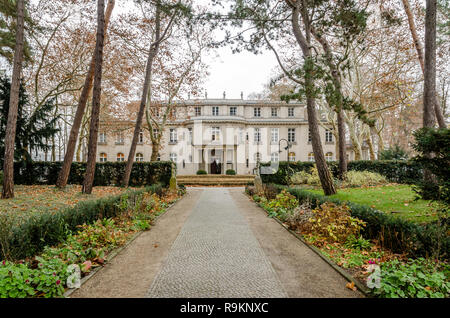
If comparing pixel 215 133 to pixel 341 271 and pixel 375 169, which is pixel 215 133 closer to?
pixel 375 169

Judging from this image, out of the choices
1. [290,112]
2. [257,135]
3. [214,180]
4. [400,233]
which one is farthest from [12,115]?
[290,112]

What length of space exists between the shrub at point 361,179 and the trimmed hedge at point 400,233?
784 cm

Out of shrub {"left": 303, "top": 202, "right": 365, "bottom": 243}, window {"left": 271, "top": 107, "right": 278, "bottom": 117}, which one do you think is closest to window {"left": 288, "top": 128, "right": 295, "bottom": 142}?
window {"left": 271, "top": 107, "right": 278, "bottom": 117}

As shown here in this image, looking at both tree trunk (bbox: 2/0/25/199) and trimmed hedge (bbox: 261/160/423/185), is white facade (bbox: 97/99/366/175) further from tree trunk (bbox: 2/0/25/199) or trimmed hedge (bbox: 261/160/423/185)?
tree trunk (bbox: 2/0/25/199)

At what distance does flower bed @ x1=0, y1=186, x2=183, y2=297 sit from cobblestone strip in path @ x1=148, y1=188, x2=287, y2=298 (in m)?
1.10

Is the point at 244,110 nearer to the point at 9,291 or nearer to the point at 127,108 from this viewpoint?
the point at 127,108

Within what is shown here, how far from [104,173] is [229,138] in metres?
15.6

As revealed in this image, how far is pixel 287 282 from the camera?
3139mm

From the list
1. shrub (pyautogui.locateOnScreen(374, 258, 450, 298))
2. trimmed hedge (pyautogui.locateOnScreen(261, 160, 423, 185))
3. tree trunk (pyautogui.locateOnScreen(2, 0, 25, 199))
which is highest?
tree trunk (pyautogui.locateOnScreen(2, 0, 25, 199))

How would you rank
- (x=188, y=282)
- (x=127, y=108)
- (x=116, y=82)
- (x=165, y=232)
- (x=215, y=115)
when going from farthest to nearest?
(x=215, y=115) < (x=127, y=108) < (x=116, y=82) < (x=165, y=232) < (x=188, y=282)

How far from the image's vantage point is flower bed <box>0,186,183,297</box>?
8.32ft
